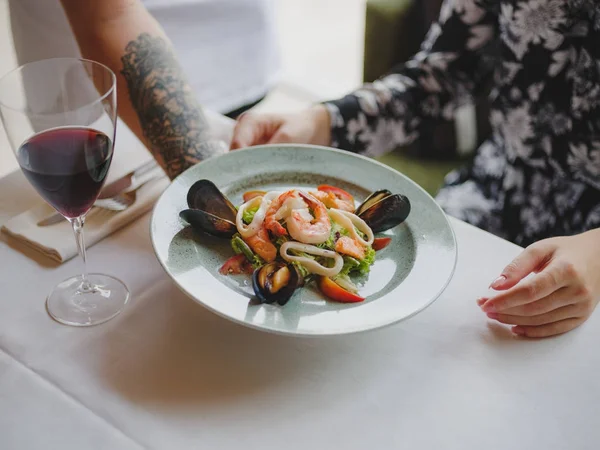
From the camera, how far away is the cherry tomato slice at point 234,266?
0.82 m

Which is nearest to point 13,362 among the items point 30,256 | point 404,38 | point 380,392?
point 30,256

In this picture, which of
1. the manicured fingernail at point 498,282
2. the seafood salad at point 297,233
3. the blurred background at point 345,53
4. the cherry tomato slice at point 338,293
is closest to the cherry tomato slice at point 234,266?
the seafood salad at point 297,233

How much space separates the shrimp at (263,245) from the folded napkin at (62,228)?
267 mm

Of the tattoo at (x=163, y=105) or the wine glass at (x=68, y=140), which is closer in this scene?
the wine glass at (x=68, y=140)

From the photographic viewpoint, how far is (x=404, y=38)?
1972 millimetres

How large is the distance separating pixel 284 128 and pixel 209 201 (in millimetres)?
374

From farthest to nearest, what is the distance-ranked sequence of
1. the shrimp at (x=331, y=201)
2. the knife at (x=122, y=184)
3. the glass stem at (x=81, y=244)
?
the knife at (x=122, y=184), the shrimp at (x=331, y=201), the glass stem at (x=81, y=244)

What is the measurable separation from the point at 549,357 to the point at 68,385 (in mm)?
634

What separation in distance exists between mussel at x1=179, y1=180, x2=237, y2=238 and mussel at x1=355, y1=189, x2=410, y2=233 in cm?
20

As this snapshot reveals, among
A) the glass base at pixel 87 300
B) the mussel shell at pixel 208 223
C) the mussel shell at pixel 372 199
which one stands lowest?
the glass base at pixel 87 300

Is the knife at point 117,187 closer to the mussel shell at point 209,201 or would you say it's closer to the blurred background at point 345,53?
the mussel shell at point 209,201

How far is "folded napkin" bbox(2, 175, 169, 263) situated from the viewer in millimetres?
919

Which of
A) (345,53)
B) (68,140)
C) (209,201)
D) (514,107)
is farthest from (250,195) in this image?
(345,53)

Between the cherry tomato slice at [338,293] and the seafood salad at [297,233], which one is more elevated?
the seafood salad at [297,233]
